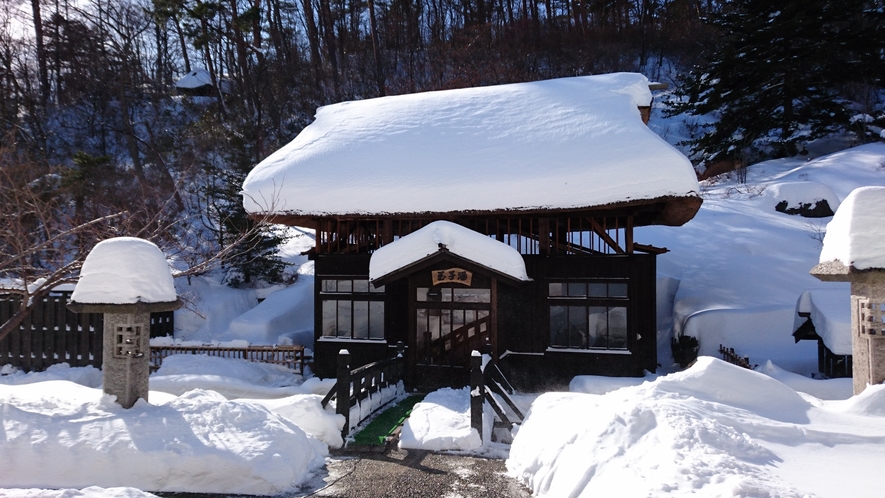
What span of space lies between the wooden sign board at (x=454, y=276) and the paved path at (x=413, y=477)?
4.15 meters

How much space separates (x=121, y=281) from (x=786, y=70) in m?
25.9

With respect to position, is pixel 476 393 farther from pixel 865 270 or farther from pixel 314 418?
pixel 865 270

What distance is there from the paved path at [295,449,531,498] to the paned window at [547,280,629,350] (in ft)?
16.0

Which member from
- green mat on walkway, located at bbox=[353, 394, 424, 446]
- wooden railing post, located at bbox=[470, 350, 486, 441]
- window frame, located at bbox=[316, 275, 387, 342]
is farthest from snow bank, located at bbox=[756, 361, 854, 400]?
window frame, located at bbox=[316, 275, 387, 342]

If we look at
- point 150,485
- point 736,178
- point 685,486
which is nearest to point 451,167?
point 150,485

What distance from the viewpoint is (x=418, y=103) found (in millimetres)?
15609

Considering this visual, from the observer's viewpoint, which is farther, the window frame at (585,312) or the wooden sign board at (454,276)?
the window frame at (585,312)

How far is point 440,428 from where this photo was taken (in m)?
8.38

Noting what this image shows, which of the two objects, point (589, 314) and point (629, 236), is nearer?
point (629, 236)

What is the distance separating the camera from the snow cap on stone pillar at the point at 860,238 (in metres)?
6.73

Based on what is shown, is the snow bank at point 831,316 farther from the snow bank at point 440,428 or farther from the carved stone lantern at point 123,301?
the carved stone lantern at point 123,301

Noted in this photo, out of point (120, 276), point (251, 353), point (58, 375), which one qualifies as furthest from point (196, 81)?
point (120, 276)

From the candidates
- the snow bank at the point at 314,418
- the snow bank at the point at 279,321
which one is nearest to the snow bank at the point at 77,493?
the snow bank at the point at 314,418

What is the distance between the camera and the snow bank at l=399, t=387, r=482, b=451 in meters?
7.93
